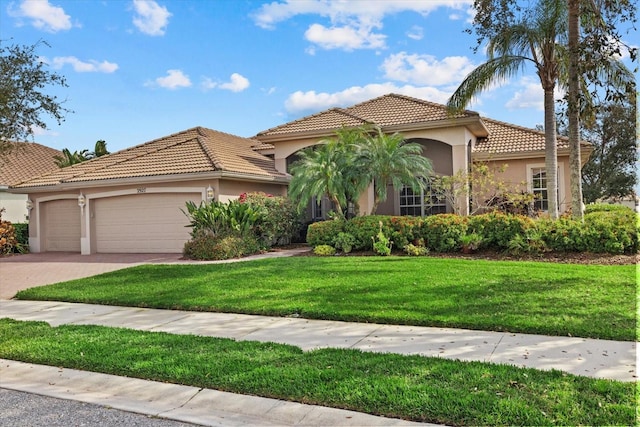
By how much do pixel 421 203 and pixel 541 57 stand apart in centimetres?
Answer: 693

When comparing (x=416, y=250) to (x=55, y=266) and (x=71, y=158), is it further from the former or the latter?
(x=71, y=158)

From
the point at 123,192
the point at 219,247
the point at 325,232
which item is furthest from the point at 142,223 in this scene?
the point at 325,232

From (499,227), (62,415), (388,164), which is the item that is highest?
(388,164)

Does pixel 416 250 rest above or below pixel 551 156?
below

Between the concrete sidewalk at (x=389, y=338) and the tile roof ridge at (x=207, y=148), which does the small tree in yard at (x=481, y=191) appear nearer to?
the tile roof ridge at (x=207, y=148)

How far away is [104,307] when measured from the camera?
9.29m

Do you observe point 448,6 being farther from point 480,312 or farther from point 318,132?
point 480,312

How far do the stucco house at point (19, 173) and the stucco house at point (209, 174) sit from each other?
3454 mm

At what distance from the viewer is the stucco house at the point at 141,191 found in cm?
1819

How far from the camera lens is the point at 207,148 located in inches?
770

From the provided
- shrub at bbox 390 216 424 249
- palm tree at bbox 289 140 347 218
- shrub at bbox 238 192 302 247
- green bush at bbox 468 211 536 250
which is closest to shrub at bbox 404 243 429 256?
shrub at bbox 390 216 424 249

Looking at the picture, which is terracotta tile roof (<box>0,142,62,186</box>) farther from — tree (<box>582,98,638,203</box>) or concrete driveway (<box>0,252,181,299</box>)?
tree (<box>582,98,638,203</box>)

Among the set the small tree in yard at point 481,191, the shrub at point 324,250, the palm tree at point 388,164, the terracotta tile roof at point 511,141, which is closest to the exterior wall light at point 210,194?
the shrub at point 324,250

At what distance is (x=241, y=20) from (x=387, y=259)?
8.01m
